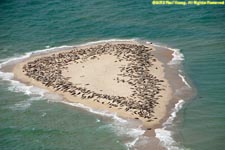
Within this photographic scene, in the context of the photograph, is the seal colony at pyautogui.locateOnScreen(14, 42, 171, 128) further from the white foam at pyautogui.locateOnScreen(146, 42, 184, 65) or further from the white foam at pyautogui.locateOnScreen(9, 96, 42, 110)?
the white foam at pyautogui.locateOnScreen(9, 96, 42, 110)

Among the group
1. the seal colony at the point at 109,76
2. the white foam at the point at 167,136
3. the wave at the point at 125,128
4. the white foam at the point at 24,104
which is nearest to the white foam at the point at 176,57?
the seal colony at the point at 109,76

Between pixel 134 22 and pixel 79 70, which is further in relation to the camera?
pixel 134 22

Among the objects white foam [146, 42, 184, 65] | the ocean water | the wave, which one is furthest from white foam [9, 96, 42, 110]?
white foam [146, 42, 184, 65]

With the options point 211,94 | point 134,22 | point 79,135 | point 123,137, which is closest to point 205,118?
point 211,94

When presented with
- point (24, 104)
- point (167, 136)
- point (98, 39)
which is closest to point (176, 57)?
point (98, 39)

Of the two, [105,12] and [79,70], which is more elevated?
[105,12]

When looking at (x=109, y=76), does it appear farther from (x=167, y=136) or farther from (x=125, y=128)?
(x=167, y=136)

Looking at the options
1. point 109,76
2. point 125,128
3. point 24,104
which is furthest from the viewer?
point 109,76

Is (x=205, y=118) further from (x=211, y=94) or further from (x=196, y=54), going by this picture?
(x=196, y=54)
